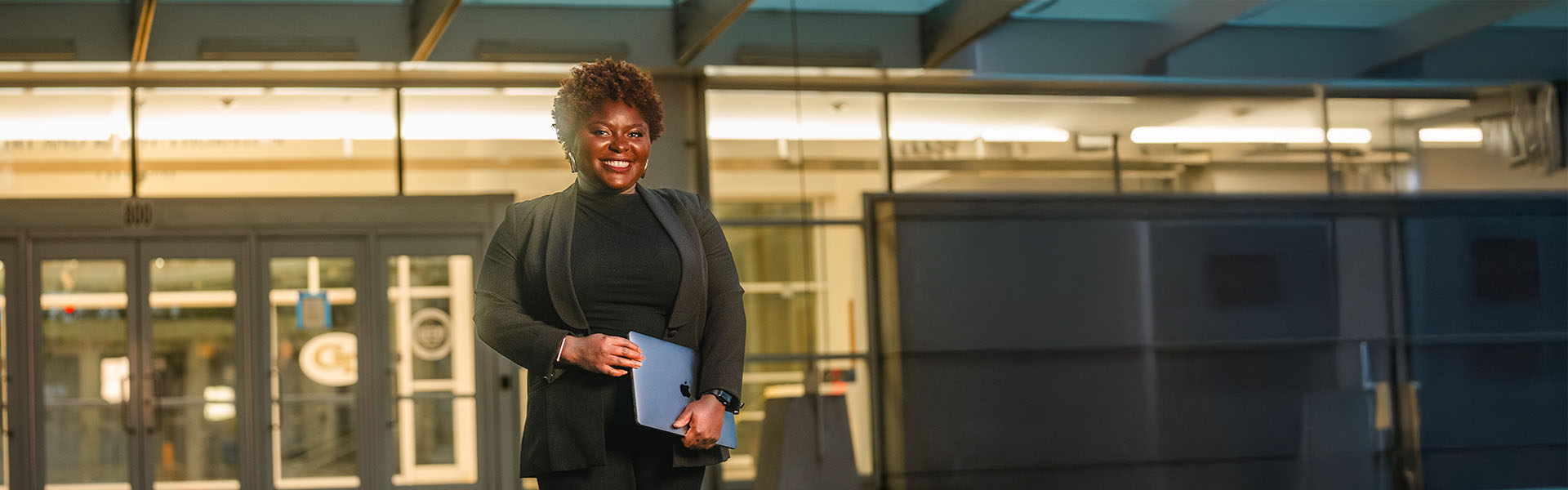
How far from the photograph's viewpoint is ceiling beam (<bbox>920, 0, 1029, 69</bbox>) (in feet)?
31.4

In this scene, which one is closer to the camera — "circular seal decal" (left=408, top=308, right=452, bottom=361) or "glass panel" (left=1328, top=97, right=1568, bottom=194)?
"glass panel" (left=1328, top=97, right=1568, bottom=194)

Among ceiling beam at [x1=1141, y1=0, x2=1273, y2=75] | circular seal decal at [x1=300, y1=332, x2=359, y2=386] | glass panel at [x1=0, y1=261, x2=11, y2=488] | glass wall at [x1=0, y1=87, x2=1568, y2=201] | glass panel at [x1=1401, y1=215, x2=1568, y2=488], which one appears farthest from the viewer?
circular seal decal at [x1=300, y1=332, x2=359, y2=386]

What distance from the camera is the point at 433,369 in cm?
1083

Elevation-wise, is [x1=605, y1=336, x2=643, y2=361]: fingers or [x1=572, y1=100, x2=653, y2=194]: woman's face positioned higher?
[x1=572, y1=100, x2=653, y2=194]: woman's face

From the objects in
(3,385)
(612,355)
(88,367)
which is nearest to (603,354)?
(612,355)

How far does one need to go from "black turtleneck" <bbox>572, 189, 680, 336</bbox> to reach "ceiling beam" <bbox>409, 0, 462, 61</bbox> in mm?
7054

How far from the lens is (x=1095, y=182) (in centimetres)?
1145

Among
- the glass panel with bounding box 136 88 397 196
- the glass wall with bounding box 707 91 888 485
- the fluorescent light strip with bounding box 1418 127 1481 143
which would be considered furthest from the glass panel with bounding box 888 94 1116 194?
the glass panel with bounding box 136 88 397 196

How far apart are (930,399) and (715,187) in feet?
8.40

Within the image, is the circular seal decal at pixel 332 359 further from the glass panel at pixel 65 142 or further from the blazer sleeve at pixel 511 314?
the blazer sleeve at pixel 511 314

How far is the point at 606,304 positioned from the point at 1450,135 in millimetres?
9007

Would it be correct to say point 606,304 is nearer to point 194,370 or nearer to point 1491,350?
point 1491,350

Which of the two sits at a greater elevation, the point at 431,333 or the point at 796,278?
the point at 796,278

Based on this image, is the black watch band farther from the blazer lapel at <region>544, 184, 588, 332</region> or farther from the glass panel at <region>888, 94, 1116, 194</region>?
the glass panel at <region>888, 94, 1116, 194</region>
